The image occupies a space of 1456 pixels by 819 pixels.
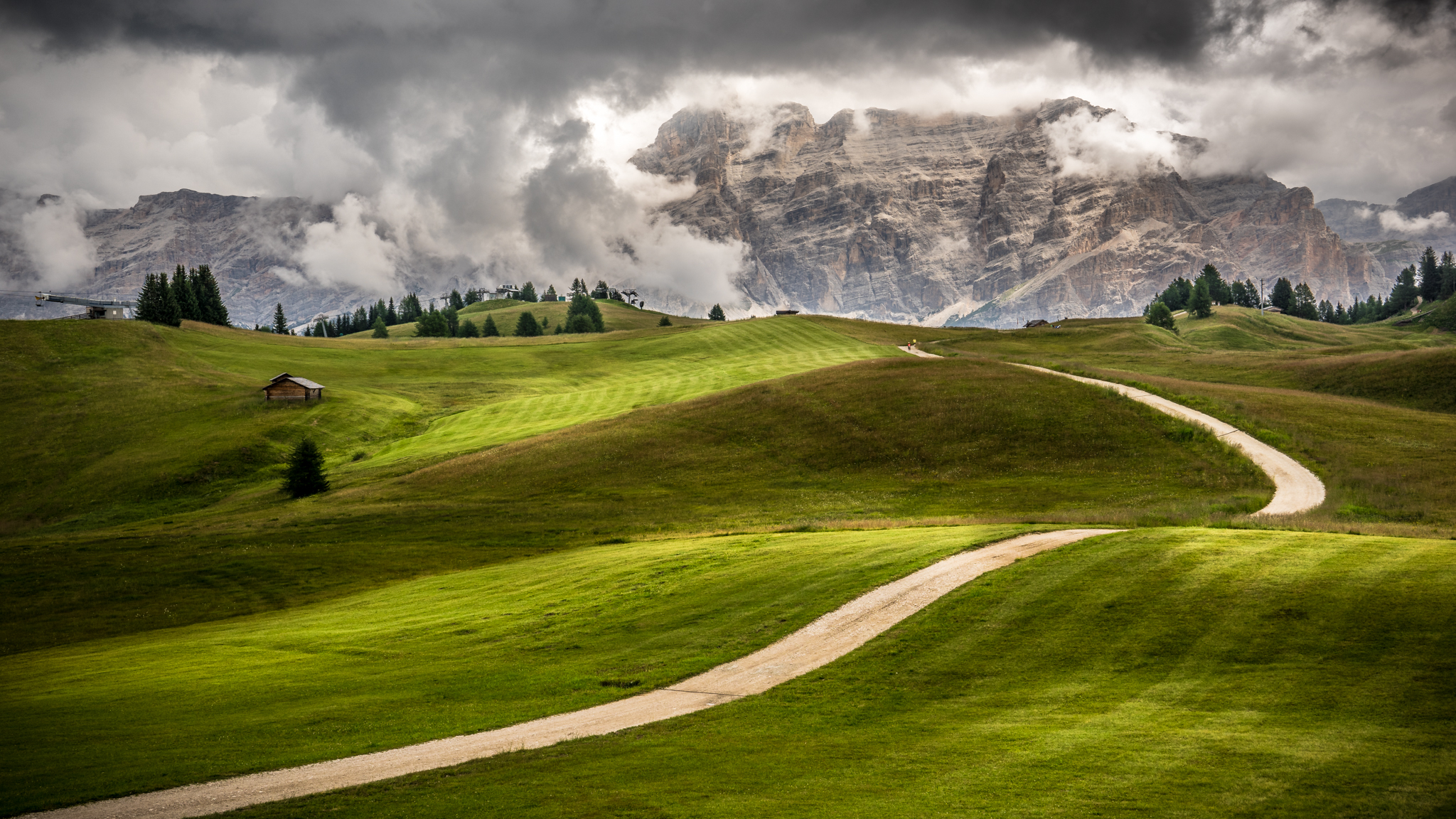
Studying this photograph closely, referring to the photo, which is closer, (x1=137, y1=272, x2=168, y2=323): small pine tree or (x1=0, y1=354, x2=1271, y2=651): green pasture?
(x1=0, y1=354, x2=1271, y2=651): green pasture

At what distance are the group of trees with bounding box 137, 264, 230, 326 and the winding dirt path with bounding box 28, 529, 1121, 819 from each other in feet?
414

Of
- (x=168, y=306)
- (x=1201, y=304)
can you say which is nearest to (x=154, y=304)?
(x=168, y=306)

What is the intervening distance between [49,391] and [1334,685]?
4831 inches

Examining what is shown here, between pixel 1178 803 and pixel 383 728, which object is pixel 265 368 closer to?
pixel 383 728

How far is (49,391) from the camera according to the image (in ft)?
315

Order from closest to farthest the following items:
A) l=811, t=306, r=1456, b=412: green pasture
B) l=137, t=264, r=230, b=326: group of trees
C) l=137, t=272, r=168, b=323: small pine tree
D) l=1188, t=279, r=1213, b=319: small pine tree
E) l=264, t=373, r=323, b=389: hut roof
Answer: l=811, t=306, r=1456, b=412: green pasture
l=264, t=373, r=323, b=389: hut roof
l=137, t=272, r=168, b=323: small pine tree
l=137, t=264, r=230, b=326: group of trees
l=1188, t=279, r=1213, b=319: small pine tree

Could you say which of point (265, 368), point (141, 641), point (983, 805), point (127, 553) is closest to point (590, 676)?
point (983, 805)

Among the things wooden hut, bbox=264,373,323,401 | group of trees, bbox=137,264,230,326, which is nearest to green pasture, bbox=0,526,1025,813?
wooden hut, bbox=264,373,323,401

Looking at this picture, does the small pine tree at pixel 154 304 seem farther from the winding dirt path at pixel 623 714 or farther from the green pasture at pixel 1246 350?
the winding dirt path at pixel 623 714

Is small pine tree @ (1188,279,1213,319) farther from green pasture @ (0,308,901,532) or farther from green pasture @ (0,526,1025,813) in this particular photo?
green pasture @ (0,526,1025,813)

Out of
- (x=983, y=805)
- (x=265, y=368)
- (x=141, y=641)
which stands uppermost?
(x=265, y=368)

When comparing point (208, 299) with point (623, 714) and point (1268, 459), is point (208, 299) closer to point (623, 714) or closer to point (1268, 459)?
point (623, 714)

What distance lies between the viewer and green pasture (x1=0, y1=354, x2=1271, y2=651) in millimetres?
36438

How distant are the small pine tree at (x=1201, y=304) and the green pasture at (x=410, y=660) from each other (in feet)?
580
